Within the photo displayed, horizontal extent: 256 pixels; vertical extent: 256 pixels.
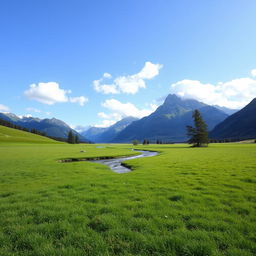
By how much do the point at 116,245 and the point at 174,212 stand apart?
350 cm

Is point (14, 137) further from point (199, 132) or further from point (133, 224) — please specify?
point (133, 224)

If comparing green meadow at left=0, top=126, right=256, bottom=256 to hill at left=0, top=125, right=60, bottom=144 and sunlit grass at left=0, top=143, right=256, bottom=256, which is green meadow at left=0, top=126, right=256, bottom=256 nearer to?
sunlit grass at left=0, top=143, right=256, bottom=256

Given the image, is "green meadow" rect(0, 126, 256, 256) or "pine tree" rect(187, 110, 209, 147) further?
"pine tree" rect(187, 110, 209, 147)

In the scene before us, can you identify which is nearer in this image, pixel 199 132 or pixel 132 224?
pixel 132 224

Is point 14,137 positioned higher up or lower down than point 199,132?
lower down

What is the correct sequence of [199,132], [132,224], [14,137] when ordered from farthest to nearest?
[14,137]
[199,132]
[132,224]

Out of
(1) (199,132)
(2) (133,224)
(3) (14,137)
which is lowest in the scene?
(3) (14,137)

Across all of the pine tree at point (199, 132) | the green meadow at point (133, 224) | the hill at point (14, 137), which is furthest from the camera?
the hill at point (14, 137)

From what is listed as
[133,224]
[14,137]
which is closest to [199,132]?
[133,224]

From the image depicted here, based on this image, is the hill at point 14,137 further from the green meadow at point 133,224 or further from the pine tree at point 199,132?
the green meadow at point 133,224

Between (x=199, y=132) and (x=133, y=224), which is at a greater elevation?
(x=199, y=132)

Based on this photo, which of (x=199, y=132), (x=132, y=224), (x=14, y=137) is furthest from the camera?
(x=14, y=137)

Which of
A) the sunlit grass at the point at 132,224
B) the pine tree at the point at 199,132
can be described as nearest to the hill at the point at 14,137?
the pine tree at the point at 199,132

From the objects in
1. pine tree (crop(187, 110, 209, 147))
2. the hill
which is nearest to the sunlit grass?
pine tree (crop(187, 110, 209, 147))
